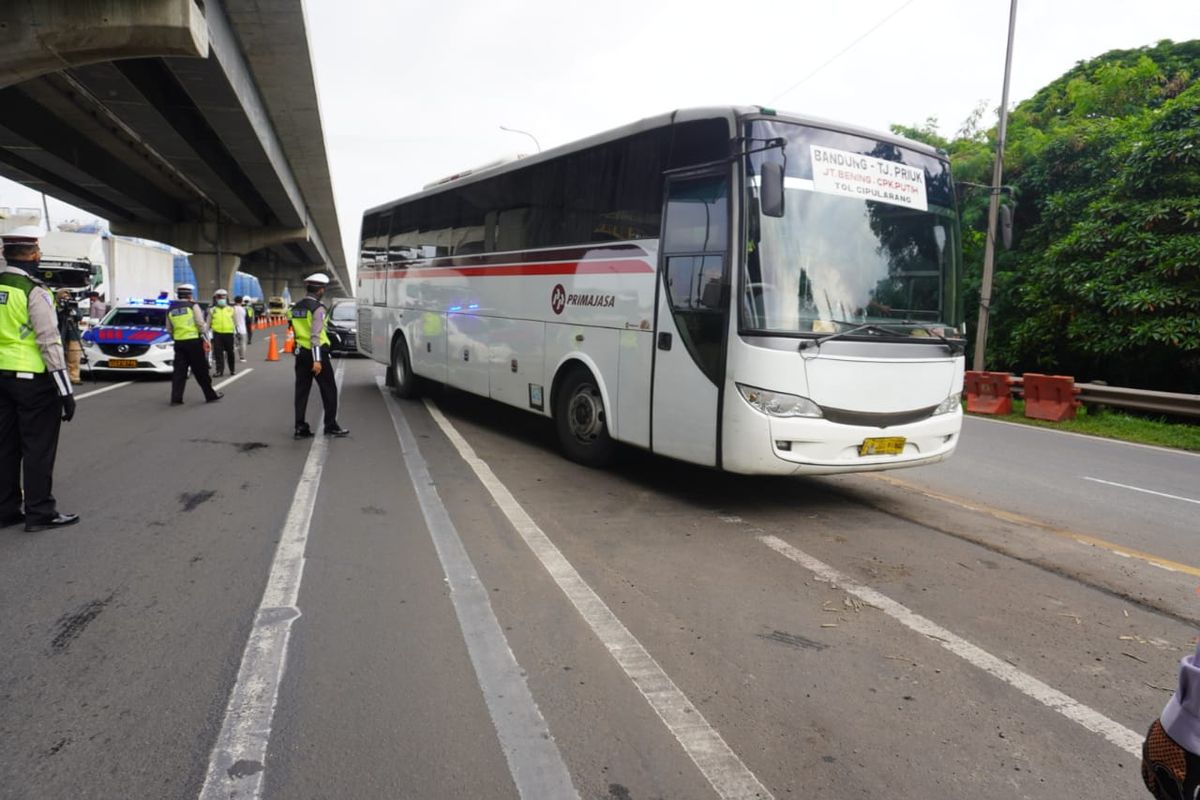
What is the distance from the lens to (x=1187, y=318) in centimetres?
1513

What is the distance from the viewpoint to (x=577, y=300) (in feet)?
27.0

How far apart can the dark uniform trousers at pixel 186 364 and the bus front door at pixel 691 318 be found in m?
8.70

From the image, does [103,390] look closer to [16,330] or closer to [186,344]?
[186,344]

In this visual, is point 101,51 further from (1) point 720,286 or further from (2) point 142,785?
(2) point 142,785

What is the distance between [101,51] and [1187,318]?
19.2 meters

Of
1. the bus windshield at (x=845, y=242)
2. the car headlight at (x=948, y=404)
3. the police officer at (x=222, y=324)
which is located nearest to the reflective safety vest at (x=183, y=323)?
the police officer at (x=222, y=324)

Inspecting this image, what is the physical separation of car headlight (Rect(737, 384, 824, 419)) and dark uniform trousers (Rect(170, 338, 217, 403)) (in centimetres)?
974

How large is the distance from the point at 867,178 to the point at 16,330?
6.27 metres

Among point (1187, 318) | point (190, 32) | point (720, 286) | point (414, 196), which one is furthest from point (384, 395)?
point (1187, 318)

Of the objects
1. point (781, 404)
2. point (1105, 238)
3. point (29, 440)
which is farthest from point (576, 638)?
point (1105, 238)

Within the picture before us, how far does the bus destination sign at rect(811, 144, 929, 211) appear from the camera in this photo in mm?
6324

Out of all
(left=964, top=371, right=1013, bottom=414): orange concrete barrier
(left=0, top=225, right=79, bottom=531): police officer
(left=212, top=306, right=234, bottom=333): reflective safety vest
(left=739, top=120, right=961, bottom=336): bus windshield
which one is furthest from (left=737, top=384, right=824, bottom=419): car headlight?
(left=212, top=306, right=234, bottom=333): reflective safety vest

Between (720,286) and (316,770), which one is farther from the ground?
(720,286)

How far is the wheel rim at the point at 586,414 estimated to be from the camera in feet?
26.2
